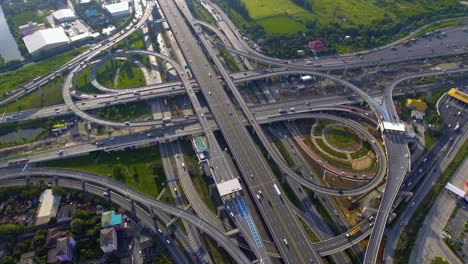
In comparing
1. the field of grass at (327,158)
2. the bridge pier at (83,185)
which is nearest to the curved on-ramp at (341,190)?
the field of grass at (327,158)

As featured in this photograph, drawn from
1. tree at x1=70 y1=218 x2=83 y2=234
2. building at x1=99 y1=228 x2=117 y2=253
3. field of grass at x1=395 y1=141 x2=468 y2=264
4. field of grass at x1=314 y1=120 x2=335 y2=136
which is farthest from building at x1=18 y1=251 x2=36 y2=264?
field of grass at x1=314 y1=120 x2=335 y2=136

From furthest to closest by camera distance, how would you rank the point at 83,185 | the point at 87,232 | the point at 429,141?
the point at 429,141 < the point at 83,185 < the point at 87,232

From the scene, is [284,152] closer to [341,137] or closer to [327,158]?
[327,158]

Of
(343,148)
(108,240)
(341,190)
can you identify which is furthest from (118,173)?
(343,148)

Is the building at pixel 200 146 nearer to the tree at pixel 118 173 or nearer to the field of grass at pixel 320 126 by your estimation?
the tree at pixel 118 173

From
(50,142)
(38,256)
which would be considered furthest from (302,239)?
(50,142)

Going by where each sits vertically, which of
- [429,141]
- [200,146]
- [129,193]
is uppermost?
[200,146]

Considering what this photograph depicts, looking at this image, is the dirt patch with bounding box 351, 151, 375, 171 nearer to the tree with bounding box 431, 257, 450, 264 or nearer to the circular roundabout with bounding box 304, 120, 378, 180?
A: the circular roundabout with bounding box 304, 120, 378, 180

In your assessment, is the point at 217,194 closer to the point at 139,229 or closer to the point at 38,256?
the point at 139,229
